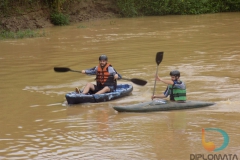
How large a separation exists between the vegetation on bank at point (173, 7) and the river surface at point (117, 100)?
28.3ft

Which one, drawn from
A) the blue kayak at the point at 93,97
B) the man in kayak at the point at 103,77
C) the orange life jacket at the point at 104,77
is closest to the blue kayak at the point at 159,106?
the blue kayak at the point at 93,97

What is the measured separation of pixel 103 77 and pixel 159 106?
1.72 metres

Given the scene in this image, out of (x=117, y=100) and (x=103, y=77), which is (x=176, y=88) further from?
(x=103, y=77)

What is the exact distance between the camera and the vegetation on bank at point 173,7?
95.1 feet

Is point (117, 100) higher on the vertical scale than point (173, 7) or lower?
lower

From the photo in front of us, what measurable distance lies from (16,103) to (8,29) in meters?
14.0

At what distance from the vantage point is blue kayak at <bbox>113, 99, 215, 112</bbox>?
28.7 ft

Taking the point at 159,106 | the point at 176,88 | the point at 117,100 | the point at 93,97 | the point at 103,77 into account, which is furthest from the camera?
the point at 103,77

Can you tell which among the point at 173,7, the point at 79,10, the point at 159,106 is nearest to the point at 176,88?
the point at 159,106

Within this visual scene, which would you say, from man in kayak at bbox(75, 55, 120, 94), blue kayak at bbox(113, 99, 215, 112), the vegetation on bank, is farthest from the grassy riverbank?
blue kayak at bbox(113, 99, 215, 112)

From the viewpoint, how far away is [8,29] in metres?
23.0

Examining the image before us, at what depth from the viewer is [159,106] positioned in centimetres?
882

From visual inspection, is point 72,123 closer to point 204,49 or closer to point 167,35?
point 204,49

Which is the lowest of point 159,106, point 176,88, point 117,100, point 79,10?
point 117,100
